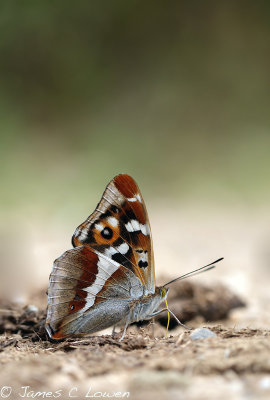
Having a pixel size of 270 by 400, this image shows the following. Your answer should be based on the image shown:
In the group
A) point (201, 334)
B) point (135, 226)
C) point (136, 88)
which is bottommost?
point (201, 334)

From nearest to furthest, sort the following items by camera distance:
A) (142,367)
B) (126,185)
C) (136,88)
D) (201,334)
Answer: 1. (142,367)
2. (201,334)
3. (126,185)
4. (136,88)

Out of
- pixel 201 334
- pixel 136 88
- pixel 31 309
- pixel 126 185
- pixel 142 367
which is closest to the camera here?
pixel 142 367

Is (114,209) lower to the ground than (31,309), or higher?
higher

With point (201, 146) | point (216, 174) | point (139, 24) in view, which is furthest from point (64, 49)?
point (216, 174)

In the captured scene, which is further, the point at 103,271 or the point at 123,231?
the point at 123,231

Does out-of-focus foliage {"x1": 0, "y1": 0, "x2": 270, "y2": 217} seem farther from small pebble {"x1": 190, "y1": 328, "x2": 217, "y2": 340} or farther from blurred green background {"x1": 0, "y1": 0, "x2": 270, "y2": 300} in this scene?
small pebble {"x1": 190, "y1": 328, "x2": 217, "y2": 340}
